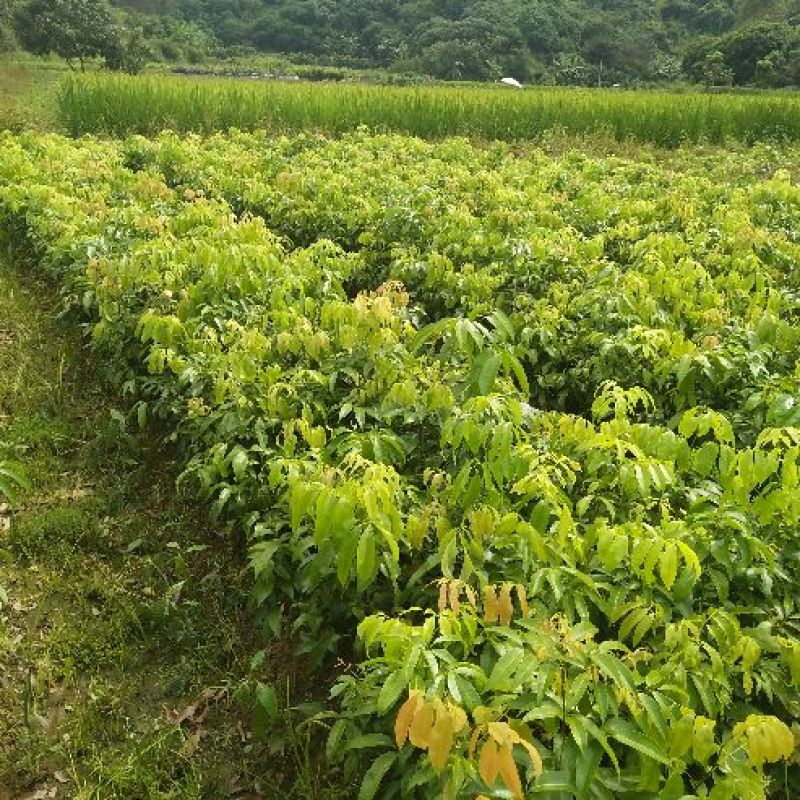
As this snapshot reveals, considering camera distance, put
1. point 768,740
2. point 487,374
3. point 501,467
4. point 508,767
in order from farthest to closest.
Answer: point 487,374
point 501,467
point 768,740
point 508,767

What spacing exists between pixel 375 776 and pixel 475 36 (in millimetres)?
53564

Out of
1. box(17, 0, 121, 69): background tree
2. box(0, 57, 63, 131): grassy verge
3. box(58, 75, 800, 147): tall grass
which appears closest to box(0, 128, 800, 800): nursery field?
box(0, 57, 63, 131): grassy verge

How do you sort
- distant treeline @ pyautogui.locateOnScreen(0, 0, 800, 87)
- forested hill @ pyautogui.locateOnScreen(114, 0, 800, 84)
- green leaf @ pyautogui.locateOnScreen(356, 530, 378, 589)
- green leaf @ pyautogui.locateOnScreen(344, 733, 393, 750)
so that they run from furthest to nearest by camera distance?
forested hill @ pyautogui.locateOnScreen(114, 0, 800, 84)
distant treeline @ pyautogui.locateOnScreen(0, 0, 800, 87)
green leaf @ pyautogui.locateOnScreen(356, 530, 378, 589)
green leaf @ pyautogui.locateOnScreen(344, 733, 393, 750)

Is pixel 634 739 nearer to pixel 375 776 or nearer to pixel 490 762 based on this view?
pixel 490 762

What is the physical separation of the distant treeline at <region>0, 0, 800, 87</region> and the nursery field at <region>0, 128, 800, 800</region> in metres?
30.7

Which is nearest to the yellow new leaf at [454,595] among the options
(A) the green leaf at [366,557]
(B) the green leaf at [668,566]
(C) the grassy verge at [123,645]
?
(A) the green leaf at [366,557]

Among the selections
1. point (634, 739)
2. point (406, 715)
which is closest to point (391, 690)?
point (406, 715)

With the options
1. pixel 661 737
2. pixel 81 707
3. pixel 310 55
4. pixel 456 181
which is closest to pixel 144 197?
pixel 456 181

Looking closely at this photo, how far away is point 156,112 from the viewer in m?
15.5

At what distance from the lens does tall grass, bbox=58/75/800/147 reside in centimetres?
1558

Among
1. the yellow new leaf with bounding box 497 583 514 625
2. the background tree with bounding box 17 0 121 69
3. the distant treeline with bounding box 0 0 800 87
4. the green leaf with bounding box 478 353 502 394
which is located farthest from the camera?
the distant treeline with bounding box 0 0 800 87

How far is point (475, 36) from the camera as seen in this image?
49469mm

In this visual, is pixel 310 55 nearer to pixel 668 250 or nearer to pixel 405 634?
pixel 668 250

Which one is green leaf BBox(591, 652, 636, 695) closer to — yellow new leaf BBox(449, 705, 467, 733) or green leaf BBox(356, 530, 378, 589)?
yellow new leaf BBox(449, 705, 467, 733)
